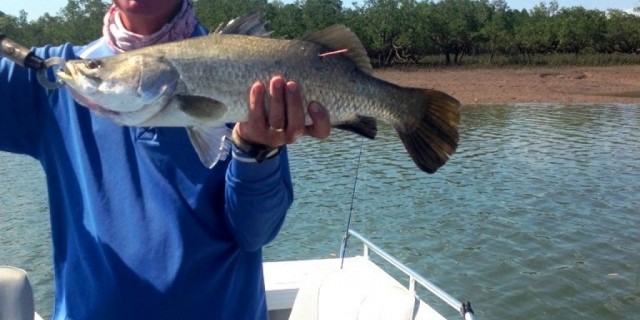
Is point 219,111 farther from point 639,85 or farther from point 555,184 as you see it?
point 639,85

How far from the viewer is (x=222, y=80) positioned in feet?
8.04

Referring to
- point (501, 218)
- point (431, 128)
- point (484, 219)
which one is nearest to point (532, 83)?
point (501, 218)

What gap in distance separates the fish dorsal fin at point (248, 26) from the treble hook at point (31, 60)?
0.58 meters

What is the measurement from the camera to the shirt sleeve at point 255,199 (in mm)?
2633

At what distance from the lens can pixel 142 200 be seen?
268 centimetres

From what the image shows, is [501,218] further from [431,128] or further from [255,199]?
[255,199]

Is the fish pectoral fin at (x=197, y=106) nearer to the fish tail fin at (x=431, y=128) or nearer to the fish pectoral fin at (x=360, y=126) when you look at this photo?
the fish pectoral fin at (x=360, y=126)

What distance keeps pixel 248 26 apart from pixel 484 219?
11.4 m

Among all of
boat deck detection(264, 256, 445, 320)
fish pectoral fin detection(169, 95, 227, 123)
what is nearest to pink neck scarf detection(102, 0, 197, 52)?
fish pectoral fin detection(169, 95, 227, 123)

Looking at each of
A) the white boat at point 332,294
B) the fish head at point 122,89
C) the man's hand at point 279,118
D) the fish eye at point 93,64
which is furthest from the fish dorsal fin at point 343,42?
the white boat at point 332,294

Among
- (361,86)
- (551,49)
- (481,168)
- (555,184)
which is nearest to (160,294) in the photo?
(361,86)

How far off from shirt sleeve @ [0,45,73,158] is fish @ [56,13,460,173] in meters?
0.42

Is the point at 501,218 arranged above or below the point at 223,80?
below

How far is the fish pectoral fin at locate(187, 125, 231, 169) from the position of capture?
2.47 m
